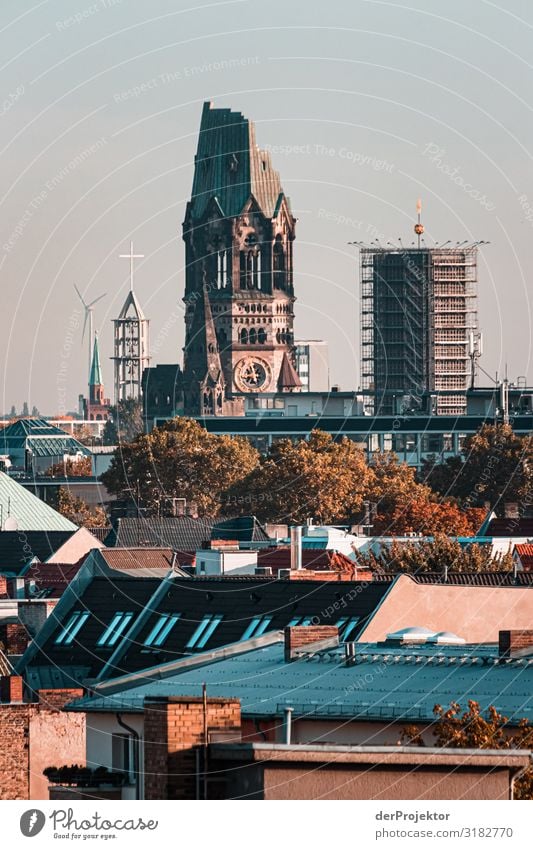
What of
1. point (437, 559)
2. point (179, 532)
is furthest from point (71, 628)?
point (179, 532)

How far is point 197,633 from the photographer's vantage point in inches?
2141

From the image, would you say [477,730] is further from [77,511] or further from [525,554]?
[77,511]

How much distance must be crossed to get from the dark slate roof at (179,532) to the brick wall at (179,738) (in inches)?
3215

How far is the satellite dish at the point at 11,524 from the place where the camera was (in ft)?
369

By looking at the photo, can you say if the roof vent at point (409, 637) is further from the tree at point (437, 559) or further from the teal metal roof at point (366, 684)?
the tree at point (437, 559)

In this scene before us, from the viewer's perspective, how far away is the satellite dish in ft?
369

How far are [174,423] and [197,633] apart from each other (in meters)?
144

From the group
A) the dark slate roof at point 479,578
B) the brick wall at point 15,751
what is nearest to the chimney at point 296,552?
the dark slate roof at point 479,578

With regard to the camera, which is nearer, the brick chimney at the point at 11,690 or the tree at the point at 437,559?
the brick chimney at the point at 11,690

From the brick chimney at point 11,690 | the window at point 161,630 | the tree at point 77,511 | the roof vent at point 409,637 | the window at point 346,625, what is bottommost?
the tree at point 77,511

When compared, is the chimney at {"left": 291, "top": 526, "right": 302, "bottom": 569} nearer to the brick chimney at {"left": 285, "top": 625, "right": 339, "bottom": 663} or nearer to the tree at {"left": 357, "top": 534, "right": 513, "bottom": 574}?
the tree at {"left": 357, "top": 534, "right": 513, "bottom": 574}

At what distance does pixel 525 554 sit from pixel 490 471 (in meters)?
87.4

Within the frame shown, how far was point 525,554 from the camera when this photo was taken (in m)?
84.3

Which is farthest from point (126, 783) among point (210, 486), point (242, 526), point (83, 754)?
point (210, 486)
